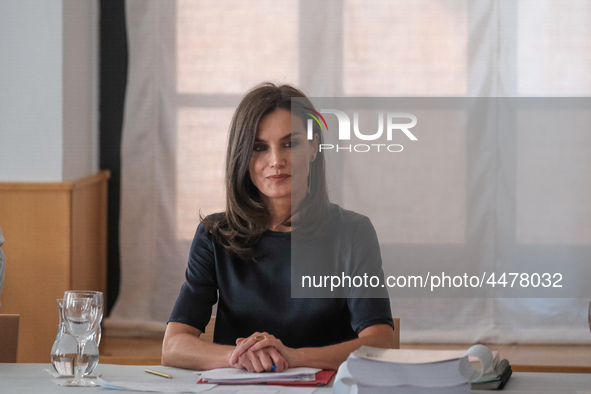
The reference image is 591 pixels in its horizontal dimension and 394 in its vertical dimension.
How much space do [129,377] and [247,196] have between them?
622 mm

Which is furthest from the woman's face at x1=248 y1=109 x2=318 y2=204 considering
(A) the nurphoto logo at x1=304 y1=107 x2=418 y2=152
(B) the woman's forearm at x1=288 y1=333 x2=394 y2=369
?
(A) the nurphoto logo at x1=304 y1=107 x2=418 y2=152

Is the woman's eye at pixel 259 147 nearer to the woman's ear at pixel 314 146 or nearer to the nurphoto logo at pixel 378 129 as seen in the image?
the woman's ear at pixel 314 146

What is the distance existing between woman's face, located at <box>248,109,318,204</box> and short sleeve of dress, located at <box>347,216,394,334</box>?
20 cm

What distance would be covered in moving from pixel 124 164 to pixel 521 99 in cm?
192

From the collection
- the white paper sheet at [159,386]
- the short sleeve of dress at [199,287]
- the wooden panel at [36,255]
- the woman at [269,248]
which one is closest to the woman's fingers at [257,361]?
the white paper sheet at [159,386]

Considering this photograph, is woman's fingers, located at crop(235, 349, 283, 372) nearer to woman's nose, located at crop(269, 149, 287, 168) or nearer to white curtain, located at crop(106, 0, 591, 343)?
woman's nose, located at crop(269, 149, 287, 168)

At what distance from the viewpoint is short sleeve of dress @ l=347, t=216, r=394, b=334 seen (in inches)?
66.0

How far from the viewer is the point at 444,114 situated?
3.45m

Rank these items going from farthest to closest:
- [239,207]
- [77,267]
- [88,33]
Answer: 1. [88,33]
2. [77,267]
3. [239,207]

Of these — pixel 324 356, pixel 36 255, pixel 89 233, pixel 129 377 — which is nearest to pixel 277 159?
pixel 324 356

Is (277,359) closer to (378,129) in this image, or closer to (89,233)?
(89,233)

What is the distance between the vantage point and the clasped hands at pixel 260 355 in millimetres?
1374

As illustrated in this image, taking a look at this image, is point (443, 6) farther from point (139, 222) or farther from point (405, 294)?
point (139, 222)

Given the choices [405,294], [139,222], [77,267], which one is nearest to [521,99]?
[405,294]
